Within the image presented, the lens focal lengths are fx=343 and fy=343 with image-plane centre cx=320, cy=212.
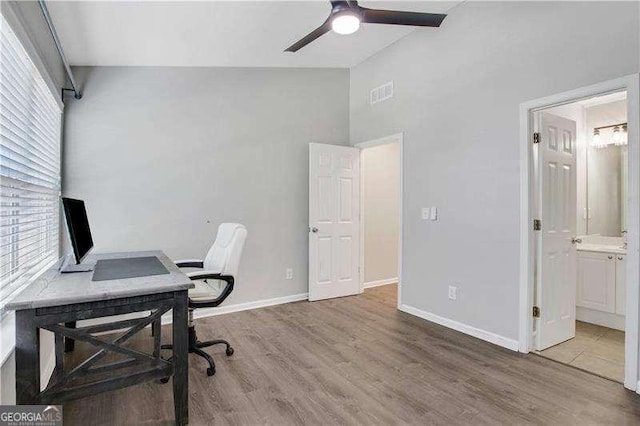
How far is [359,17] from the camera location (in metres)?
2.18

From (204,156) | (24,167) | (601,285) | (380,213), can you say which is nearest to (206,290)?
(24,167)

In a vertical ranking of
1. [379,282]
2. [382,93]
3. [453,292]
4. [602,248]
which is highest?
[382,93]

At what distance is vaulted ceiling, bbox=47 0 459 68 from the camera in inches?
100

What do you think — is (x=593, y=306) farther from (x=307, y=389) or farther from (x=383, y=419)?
(x=307, y=389)

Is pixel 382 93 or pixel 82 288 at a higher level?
pixel 382 93

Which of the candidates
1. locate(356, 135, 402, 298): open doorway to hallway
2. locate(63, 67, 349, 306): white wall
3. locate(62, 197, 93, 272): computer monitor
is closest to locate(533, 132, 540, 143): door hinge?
locate(356, 135, 402, 298): open doorway to hallway

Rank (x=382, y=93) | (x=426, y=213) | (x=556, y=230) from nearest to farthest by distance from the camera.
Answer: (x=556, y=230)
(x=426, y=213)
(x=382, y=93)

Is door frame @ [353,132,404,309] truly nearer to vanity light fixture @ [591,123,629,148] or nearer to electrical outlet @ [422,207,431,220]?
electrical outlet @ [422,207,431,220]

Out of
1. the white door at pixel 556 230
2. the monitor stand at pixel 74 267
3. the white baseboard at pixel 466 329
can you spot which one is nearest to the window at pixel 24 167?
the monitor stand at pixel 74 267

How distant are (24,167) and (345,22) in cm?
218

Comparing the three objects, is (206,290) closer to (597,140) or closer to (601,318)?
(601,318)

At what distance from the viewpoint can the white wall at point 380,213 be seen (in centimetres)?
486

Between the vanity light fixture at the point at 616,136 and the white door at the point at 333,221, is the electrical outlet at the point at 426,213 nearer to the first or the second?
the white door at the point at 333,221

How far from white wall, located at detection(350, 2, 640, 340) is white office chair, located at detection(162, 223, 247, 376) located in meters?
1.94
